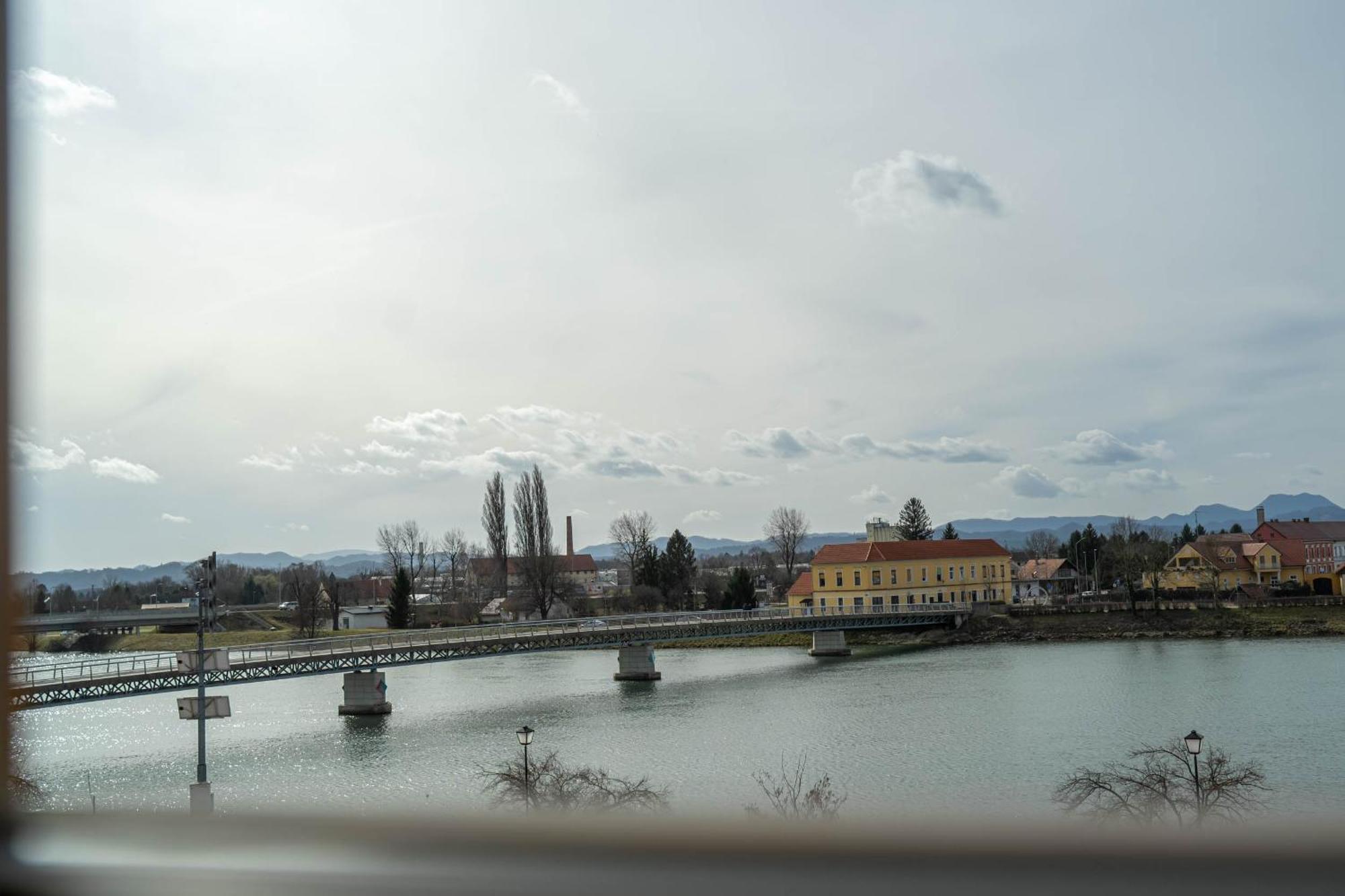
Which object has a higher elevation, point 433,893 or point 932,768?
point 433,893

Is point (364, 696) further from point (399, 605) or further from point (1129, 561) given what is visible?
point (1129, 561)

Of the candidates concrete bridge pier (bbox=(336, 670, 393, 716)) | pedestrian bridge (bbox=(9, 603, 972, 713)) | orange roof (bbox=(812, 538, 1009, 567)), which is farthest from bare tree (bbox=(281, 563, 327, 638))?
orange roof (bbox=(812, 538, 1009, 567))

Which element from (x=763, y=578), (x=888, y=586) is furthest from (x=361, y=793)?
(x=763, y=578)

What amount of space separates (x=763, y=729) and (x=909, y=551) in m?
23.5

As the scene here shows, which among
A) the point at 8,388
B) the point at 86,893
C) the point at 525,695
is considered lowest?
the point at 525,695

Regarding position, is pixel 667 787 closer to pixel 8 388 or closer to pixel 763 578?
pixel 8 388

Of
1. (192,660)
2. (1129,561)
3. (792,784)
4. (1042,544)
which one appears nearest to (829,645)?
(1129,561)

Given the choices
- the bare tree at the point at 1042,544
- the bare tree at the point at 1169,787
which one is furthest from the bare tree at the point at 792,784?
the bare tree at the point at 1042,544

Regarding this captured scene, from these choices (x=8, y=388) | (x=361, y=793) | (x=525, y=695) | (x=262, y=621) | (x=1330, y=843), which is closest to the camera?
(x=1330, y=843)

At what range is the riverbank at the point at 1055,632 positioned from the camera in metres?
30.7

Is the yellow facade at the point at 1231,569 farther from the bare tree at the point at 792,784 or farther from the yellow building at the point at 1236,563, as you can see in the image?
the bare tree at the point at 792,784

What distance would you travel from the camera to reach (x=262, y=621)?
44094mm

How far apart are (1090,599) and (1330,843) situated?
40.8 m

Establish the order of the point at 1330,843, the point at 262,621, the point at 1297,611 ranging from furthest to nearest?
the point at 262,621
the point at 1297,611
the point at 1330,843
